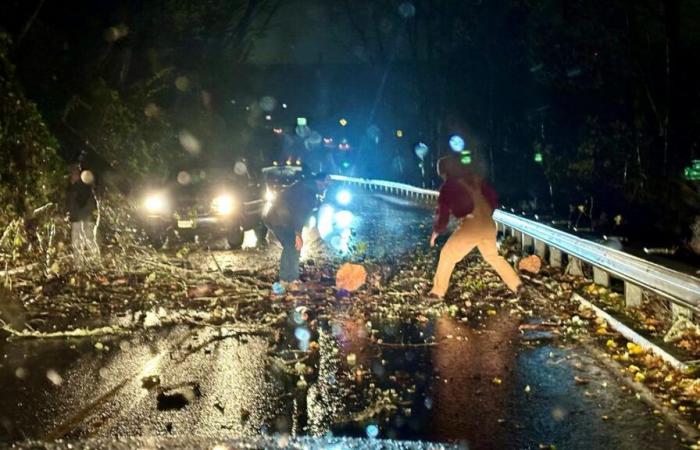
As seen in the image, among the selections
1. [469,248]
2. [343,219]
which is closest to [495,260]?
[469,248]

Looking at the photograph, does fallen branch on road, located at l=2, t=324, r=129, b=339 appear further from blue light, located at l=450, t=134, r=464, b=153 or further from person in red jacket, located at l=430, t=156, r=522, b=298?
blue light, located at l=450, t=134, r=464, b=153

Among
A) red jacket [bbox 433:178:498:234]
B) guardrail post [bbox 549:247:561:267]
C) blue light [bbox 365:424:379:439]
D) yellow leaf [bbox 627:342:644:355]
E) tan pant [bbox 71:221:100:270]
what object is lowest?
blue light [bbox 365:424:379:439]

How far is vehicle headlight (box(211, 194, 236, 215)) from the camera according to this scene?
17688 mm

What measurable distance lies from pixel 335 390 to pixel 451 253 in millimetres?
4269

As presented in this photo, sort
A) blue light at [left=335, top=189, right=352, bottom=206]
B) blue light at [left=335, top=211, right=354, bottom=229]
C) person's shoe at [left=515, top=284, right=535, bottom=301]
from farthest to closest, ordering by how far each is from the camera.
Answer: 1. blue light at [left=335, top=189, right=352, bottom=206]
2. blue light at [left=335, top=211, right=354, bottom=229]
3. person's shoe at [left=515, top=284, right=535, bottom=301]

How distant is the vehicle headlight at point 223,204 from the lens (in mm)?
17688

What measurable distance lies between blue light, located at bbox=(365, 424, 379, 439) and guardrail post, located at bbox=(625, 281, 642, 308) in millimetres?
5197

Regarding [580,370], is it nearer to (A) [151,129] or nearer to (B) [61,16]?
(B) [61,16]

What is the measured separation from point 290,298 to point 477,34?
95.9 feet

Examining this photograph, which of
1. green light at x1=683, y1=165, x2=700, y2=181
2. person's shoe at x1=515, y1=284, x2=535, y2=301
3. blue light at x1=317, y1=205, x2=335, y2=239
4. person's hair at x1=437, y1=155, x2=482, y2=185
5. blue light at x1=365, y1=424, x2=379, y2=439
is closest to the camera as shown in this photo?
blue light at x1=365, y1=424, x2=379, y2=439

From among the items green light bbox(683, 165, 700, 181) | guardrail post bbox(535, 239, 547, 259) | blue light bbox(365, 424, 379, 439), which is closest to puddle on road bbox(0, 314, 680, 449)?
blue light bbox(365, 424, 379, 439)

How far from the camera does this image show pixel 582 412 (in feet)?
20.2

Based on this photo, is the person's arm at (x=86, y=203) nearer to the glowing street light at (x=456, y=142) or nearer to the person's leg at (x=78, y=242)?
the person's leg at (x=78, y=242)

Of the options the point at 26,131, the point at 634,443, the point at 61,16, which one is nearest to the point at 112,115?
the point at 61,16
